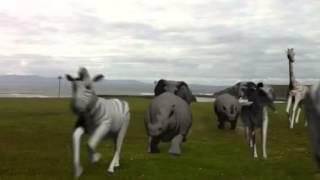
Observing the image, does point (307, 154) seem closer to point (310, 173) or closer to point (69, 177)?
point (310, 173)

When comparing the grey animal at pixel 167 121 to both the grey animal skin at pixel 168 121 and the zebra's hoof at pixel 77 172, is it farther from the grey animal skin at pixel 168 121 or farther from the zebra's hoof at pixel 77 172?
the zebra's hoof at pixel 77 172

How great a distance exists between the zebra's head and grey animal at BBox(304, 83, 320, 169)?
524 cm

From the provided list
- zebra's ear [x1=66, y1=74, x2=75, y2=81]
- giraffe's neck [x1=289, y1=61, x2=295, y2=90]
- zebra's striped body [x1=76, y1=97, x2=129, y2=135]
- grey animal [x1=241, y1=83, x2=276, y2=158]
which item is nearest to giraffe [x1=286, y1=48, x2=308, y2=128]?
giraffe's neck [x1=289, y1=61, x2=295, y2=90]

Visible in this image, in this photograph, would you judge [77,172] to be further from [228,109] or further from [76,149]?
[228,109]

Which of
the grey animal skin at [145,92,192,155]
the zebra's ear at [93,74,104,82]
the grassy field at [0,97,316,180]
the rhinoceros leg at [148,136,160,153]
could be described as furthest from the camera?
the rhinoceros leg at [148,136,160,153]

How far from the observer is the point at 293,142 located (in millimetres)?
27000

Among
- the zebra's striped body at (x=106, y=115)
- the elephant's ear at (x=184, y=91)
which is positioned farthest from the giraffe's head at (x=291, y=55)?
the zebra's striped body at (x=106, y=115)

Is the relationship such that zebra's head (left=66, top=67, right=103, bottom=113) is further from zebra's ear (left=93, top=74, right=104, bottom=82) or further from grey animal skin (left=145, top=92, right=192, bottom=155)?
grey animal skin (left=145, top=92, right=192, bottom=155)

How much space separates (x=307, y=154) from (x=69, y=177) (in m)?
10.7

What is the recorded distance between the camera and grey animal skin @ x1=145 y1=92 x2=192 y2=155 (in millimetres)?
20031

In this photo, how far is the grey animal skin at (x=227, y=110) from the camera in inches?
1331

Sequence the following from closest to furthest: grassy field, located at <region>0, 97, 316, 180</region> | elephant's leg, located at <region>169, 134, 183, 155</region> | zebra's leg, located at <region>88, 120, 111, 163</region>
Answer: zebra's leg, located at <region>88, 120, 111, 163</region> < grassy field, located at <region>0, 97, 316, 180</region> < elephant's leg, located at <region>169, 134, 183, 155</region>

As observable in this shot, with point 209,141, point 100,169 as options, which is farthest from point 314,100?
point 209,141

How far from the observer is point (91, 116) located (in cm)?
1434
